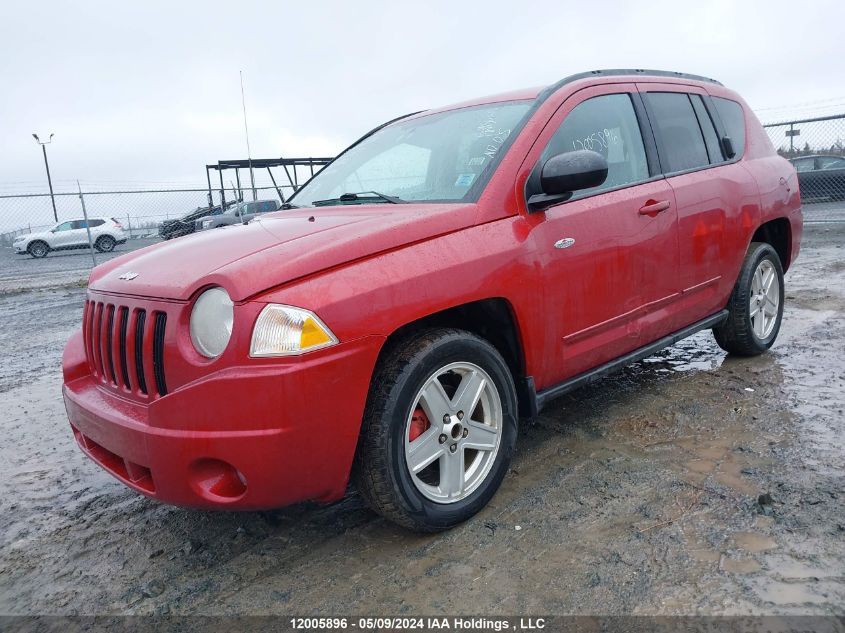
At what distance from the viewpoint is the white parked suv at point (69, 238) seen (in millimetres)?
24141

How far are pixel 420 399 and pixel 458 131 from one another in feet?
4.97

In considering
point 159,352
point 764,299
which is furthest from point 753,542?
point 764,299

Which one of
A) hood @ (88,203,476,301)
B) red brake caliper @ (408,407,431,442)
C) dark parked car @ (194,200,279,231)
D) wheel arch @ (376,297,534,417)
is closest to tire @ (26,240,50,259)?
dark parked car @ (194,200,279,231)

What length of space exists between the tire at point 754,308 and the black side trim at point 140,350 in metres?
3.48

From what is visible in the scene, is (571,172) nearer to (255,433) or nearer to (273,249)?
(273,249)

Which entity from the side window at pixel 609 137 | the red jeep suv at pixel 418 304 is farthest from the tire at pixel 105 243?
the side window at pixel 609 137

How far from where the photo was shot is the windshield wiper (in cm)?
305

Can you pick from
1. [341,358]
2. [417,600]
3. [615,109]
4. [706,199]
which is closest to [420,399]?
[341,358]

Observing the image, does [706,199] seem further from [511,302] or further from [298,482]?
[298,482]

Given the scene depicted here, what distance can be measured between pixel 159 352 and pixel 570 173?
5.66ft

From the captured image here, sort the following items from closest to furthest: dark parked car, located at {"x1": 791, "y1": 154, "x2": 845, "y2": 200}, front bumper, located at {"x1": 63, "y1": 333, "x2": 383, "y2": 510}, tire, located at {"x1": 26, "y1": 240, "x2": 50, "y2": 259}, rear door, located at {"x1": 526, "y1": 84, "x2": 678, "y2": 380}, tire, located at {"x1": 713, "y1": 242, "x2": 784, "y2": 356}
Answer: front bumper, located at {"x1": 63, "y1": 333, "x2": 383, "y2": 510}, rear door, located at {"x1": 526, "y1": 84, "x2": 678, "y2": 380}, tire, located at {"x1": 713, "y1": 242, "x2": 784, "y2": 356}, dark parked car, located at {"x1": 791, "y1": 154, "x2": 845, "y2": 200}, tire, located at {"x1": 26, "y1": 240, "x2": 50, "y2": 259}

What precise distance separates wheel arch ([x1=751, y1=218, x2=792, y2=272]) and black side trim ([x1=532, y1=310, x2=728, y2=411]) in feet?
2.67

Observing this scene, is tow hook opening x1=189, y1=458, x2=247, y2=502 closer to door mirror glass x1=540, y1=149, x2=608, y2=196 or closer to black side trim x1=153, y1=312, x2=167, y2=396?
black side trim x1=153, y1=312, x2=167, y2=396

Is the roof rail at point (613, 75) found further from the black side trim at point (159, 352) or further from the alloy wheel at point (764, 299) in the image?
the black side trim at point (159, 352)
